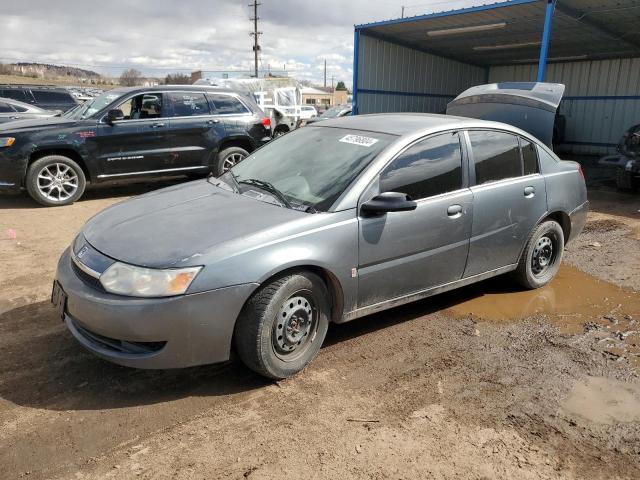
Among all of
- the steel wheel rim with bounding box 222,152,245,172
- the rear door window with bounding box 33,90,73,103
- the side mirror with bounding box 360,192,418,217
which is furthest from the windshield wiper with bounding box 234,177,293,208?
A: the rear door window with bounding box 33,90,73,103

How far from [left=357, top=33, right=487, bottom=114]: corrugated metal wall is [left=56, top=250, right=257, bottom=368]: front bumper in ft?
42.6

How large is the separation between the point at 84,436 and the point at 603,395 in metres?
3.07

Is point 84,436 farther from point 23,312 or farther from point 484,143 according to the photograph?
point 484,143

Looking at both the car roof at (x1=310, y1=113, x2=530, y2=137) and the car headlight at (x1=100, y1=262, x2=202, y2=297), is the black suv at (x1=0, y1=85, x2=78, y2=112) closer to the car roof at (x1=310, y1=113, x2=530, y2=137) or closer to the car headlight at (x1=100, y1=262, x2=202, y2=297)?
the car roof at (x1=310, y1=113, x2=530, y2=137)

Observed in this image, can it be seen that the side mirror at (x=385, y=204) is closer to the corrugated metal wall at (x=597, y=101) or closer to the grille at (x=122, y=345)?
the grille at (x=122, y=345)

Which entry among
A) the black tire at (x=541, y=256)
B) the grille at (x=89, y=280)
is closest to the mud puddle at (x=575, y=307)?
the black tire at (x=541, y=256)

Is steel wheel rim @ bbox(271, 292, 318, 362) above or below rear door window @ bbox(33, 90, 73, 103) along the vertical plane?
below

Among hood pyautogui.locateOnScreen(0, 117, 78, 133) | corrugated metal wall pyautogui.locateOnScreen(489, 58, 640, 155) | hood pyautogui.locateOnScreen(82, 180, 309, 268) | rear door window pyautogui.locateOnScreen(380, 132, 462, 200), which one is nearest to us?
hood pyautogui.locateOnScreen(82, 180, 309, 268)

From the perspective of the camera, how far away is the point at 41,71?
72.9 metres

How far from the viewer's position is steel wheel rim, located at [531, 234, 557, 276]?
15.8 feet

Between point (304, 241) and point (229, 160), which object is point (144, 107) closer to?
point (229, 160)

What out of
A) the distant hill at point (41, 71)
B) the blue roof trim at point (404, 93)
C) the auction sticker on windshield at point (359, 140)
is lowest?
the auction sticker on windshield at point (359, 140)

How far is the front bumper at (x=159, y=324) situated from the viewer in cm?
279

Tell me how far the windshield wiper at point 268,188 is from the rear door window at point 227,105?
218 inches
